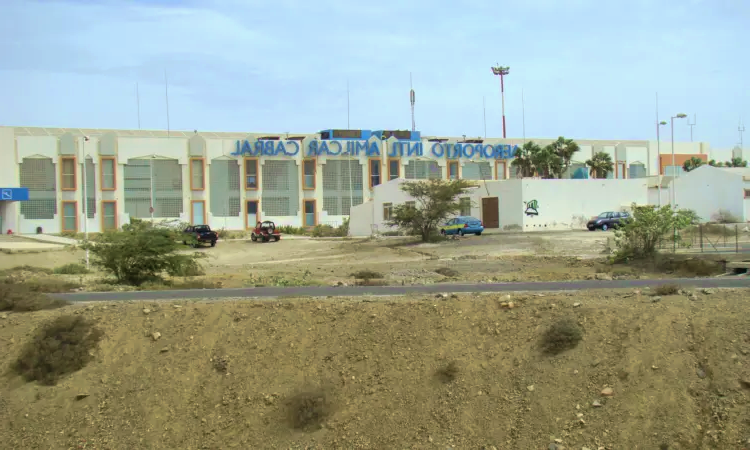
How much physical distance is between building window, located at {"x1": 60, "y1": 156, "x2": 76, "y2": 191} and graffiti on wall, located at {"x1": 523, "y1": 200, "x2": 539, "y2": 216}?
4453 centimetres

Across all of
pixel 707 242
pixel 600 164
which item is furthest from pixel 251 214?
pixel 707 242

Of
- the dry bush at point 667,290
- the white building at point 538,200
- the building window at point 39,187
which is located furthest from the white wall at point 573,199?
the building window at point 39,187

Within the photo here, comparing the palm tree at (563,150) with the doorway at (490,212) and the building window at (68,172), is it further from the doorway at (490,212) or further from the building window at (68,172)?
the building window at (68,172)

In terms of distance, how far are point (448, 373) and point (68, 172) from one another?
7036 centimetres

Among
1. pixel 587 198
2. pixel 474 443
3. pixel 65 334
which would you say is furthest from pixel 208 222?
pixel 474 443

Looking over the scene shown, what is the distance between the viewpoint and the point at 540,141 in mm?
92188

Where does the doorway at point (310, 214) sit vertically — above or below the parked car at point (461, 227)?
above

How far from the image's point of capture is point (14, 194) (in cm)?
6881

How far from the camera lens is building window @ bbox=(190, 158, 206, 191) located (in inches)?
3086

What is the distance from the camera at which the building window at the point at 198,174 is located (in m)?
78.4

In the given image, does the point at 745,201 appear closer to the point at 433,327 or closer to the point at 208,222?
the point at 208,222

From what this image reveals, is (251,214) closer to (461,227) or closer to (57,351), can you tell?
(461,227)

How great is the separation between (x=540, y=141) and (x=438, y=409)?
83.0 m

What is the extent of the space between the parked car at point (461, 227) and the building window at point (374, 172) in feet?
81.0
